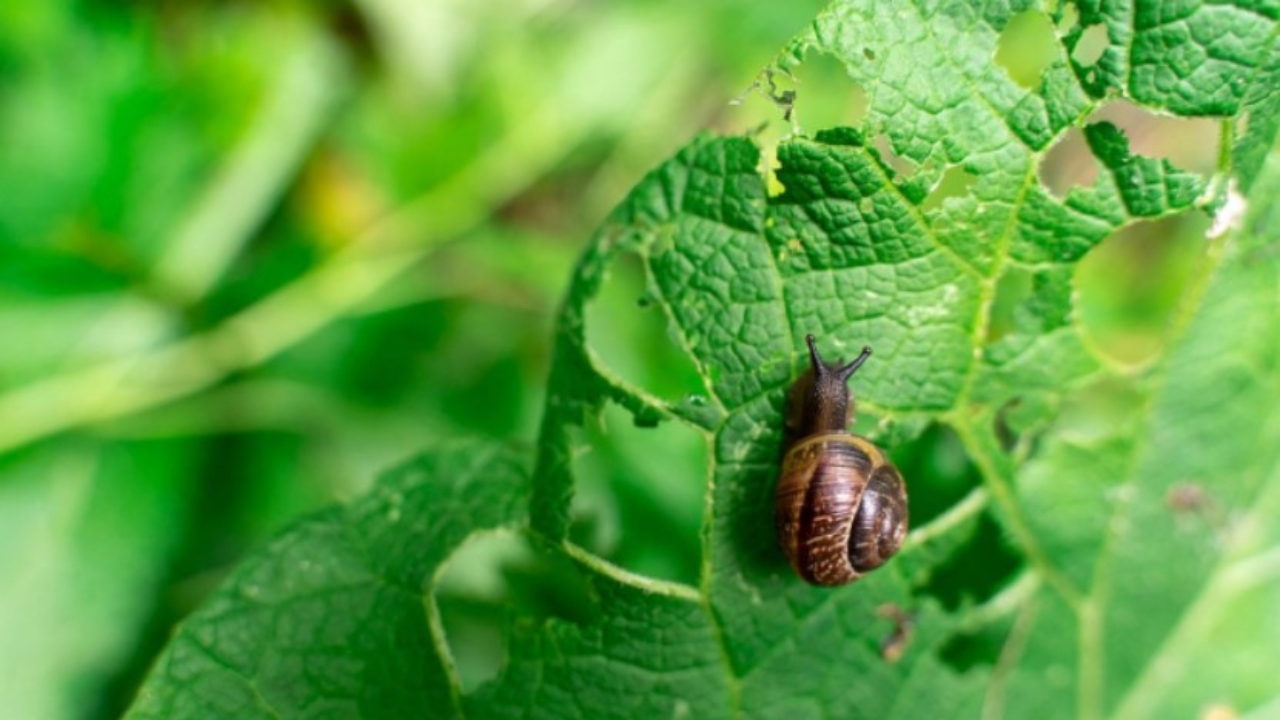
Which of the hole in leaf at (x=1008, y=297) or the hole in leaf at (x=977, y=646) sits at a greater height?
the hole in leaf at (x=1008, y=297)

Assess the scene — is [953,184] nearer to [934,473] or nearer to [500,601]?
[934,473]

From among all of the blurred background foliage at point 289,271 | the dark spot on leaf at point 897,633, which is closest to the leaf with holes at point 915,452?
the dark spot on leaf at point 897,633

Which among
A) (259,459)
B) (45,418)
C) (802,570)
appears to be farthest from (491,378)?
(802,570)

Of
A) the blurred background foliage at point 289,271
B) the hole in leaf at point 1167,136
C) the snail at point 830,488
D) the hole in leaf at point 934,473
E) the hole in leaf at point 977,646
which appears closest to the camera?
the snail at point 830,488

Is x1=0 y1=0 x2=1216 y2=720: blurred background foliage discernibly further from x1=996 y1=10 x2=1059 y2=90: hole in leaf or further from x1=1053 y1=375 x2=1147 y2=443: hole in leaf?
x1=1053 y1=375 x2=1147 y2=443: hole in leaf

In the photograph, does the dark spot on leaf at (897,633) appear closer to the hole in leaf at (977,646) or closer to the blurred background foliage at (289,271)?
the hole in leaf at (977,646)

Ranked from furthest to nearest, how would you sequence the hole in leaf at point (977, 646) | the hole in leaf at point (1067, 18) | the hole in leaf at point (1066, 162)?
the hole in leaf at point (1066, 162), the hole in leaf at point (977, 646), the hole in leaf at point (1067, 18)

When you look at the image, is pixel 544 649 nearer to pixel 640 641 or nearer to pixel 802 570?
pixel 640 641
